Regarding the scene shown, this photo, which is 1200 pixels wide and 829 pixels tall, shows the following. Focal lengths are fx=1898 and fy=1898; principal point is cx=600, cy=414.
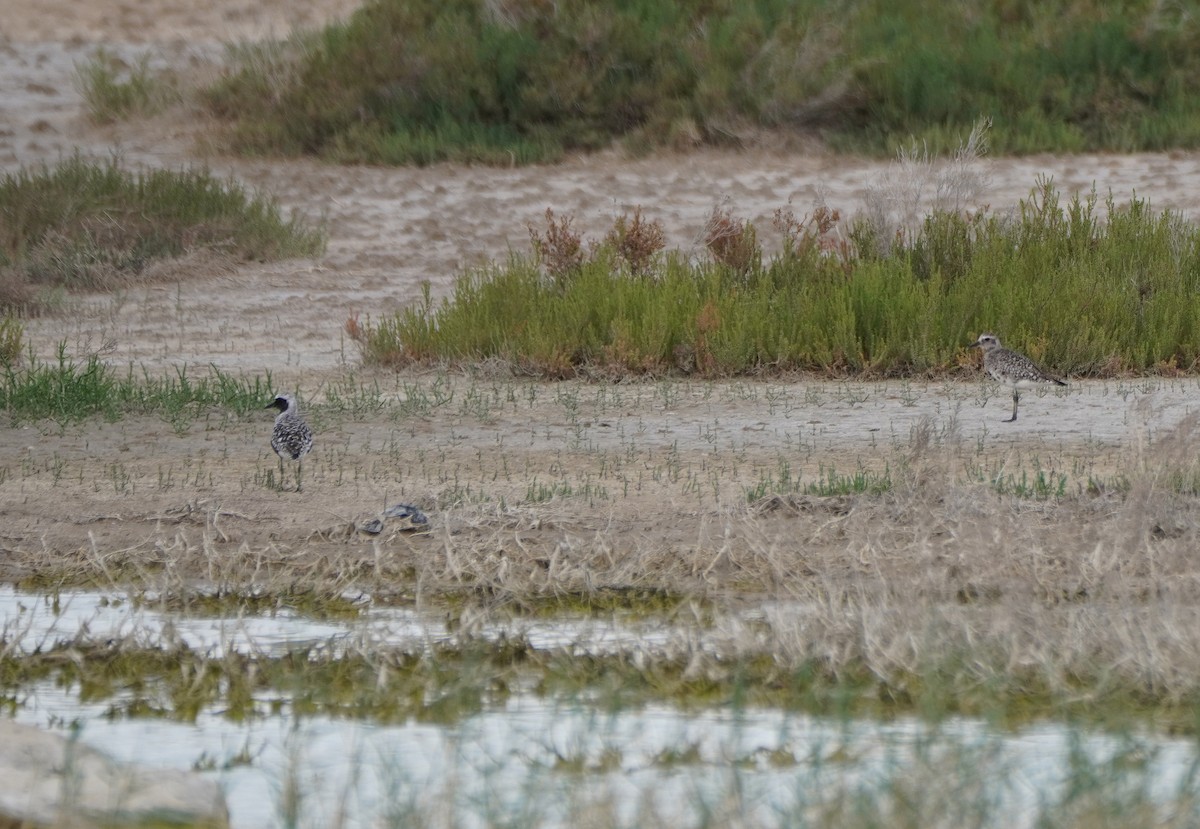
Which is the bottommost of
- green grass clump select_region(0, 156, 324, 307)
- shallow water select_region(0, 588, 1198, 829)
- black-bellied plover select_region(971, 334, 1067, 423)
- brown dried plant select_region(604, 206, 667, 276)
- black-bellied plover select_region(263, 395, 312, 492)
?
green grass clump select_region(0, 156, 324, 307)

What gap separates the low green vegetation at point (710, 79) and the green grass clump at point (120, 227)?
2945mm

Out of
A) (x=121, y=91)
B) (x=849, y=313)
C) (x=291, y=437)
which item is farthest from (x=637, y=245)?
(x=121, y=91)

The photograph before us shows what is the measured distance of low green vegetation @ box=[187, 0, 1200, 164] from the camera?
61.8ft

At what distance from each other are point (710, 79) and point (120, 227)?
7.00 meters

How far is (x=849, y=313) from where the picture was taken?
37.7 ft

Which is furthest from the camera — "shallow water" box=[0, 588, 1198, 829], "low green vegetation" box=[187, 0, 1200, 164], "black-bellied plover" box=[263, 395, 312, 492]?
"low green vegetation" box=[187, 0, 1200, 164]

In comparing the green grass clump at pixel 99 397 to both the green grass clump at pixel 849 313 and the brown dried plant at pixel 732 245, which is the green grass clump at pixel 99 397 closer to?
the green grass clump at pixel 849 313

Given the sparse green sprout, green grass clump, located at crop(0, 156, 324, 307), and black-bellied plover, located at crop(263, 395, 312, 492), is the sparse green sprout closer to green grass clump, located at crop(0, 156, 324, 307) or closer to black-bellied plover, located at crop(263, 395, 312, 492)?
green grass clump, located at crop(0, 156, 324, 307)

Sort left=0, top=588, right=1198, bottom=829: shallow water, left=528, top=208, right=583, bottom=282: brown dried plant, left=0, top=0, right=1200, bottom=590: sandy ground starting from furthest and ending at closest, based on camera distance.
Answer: left=528, top=208, right=583, bottom=282: brown dried plant
left=0, top=0, right=1200, bottom=590: sandy ground
left=0, top=588, right=1198, bottom=829: shallow water

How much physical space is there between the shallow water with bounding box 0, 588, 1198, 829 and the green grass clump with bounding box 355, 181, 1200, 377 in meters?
5.78

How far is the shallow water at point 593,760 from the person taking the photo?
4.25 meters

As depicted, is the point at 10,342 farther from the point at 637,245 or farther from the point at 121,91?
the point at 121,91

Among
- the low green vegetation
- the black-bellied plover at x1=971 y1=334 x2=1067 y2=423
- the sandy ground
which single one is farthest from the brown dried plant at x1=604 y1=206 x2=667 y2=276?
the low green vegetation

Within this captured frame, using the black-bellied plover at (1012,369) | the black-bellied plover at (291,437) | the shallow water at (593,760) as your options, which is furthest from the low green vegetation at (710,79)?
the shallow water at (593,760)
